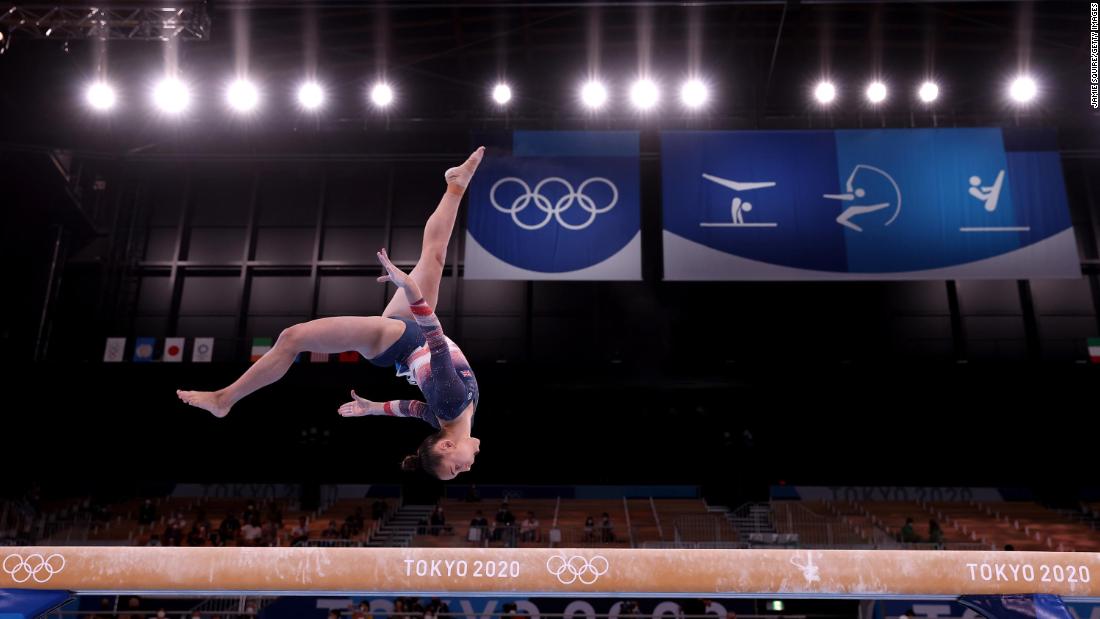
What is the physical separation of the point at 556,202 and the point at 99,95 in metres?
8.20

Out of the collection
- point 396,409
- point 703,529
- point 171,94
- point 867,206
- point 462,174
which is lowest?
point 703,529

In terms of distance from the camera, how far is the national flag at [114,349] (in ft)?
50.4

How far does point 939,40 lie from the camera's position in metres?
14.8

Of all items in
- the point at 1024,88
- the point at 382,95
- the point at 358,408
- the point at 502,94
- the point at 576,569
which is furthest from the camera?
the point at 502,94

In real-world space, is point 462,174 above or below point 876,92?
below

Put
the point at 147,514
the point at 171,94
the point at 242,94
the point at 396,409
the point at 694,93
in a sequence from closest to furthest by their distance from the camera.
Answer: the point at 396,409 < the point at 171,94 < the point at 242,94 < the point at 694,93 < the point at 147,514

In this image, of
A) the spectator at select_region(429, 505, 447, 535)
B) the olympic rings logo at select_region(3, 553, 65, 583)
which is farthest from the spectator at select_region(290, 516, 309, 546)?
the olympic rings logo at select_region(3, 553, 65, 583)

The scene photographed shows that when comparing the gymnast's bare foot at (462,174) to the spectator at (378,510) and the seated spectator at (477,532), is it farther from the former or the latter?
the spectator at (378,510)

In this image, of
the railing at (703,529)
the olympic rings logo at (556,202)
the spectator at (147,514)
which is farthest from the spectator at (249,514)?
the railing at (703,529)

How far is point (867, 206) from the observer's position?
39.5 feet

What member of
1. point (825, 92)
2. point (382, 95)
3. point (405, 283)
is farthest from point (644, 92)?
point (405, 283)

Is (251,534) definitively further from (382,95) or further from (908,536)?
(908,536)

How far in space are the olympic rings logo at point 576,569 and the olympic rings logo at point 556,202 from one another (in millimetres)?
8477

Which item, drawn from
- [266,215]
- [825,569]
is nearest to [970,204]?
[825,569]
